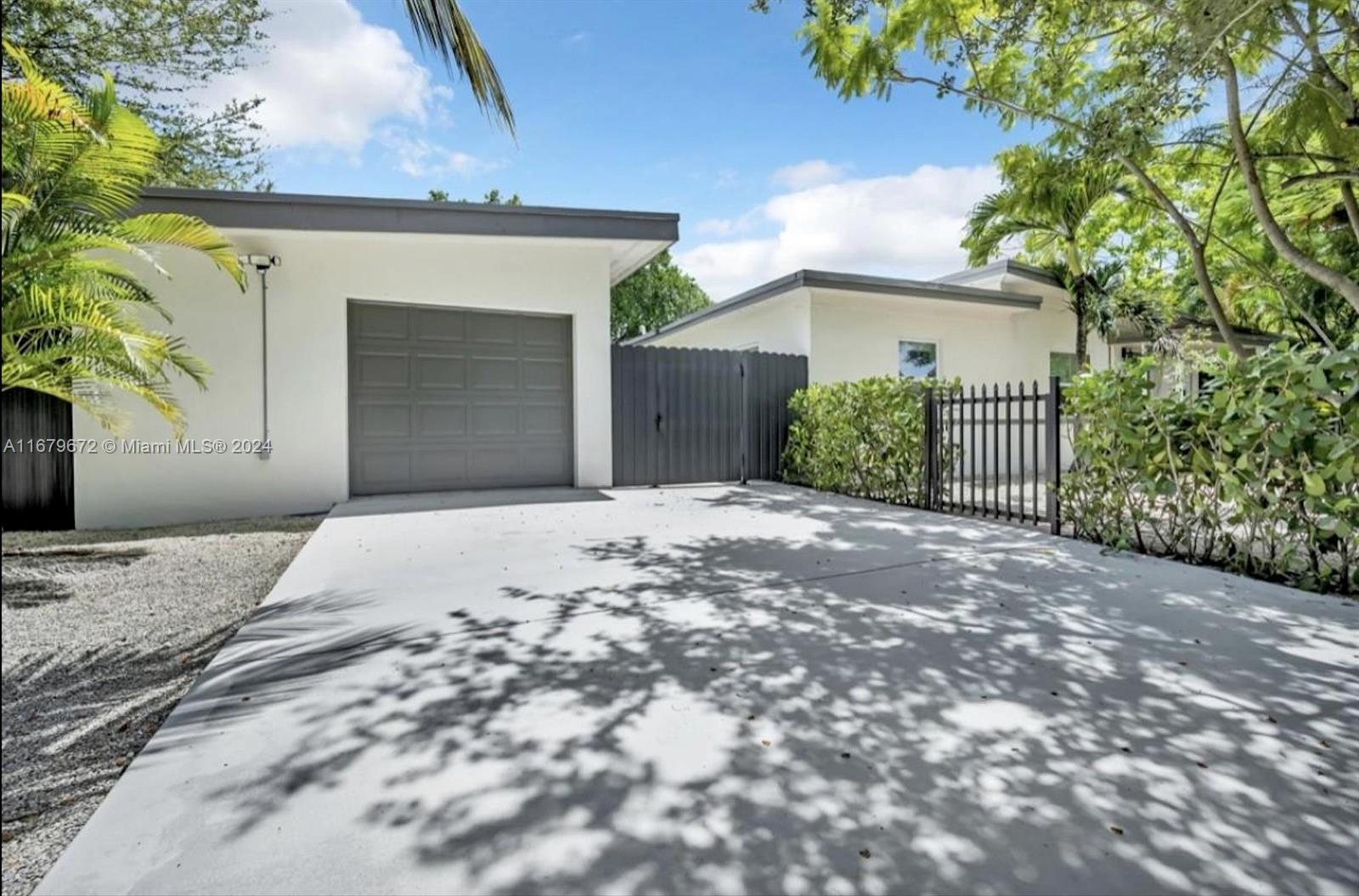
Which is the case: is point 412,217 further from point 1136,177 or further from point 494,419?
point 1136,177

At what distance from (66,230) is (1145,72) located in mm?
6241

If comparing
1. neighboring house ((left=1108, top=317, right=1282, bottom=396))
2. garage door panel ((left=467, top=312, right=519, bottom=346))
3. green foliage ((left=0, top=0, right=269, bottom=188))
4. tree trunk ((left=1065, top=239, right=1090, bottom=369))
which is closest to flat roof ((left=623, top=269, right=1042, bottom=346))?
tree trunk ((left=1065, top=239, right=1090, bottom=369))

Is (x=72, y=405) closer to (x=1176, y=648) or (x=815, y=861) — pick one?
(x=815, y=861)

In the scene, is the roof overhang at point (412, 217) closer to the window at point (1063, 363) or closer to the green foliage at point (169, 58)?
the green foliage at point (169, 58)

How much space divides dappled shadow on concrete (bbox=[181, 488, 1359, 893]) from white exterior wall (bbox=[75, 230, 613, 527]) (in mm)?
4108

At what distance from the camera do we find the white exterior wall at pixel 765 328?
979 centimetres

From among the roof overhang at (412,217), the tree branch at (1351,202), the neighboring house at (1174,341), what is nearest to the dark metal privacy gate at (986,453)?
the tree branch at (1351,202)

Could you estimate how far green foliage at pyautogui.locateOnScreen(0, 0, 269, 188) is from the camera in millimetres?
7879

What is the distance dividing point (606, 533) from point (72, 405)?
5.37 m

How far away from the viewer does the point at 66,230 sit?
2553 millimetres

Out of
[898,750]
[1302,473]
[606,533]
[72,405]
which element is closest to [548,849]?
[898,750]

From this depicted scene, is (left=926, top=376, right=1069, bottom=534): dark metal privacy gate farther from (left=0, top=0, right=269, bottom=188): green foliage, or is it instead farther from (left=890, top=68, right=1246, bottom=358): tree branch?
(left=0, top=0, right=269, bottom=188): green foliage

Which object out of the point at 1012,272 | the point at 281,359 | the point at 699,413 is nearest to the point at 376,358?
the point at 281,359

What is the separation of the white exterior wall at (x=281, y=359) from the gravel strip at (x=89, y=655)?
172 centimetres
